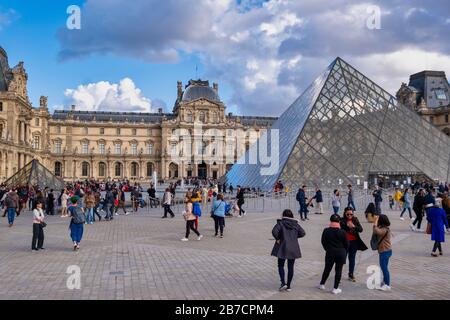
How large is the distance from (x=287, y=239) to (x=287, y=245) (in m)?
0.09

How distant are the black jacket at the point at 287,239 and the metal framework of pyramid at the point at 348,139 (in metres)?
17.9

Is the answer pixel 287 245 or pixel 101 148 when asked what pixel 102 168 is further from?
pixel 287 245

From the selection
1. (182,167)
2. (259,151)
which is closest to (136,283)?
(259,151)

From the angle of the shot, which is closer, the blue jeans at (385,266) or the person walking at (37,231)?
the blue jeans at (385,266)

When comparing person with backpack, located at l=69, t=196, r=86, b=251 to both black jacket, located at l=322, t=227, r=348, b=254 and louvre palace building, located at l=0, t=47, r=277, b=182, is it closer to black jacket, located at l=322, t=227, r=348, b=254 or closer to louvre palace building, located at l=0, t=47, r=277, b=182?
black jacket, located at l=322, t=227, r=348, b=254

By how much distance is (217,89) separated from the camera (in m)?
81.9

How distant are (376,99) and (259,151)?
8.66 metres

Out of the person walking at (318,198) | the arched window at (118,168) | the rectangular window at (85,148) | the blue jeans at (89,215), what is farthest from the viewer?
the arched window at (118,168)

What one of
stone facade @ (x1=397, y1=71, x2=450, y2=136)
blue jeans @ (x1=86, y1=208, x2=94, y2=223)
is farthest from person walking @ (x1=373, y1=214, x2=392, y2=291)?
stone facade @ (x1=397, y1=71, x2=450, y2=136)

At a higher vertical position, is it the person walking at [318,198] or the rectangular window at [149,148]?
the rectangular window at [149,148]

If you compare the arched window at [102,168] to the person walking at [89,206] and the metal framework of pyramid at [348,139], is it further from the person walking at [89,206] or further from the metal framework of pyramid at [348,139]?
the person walking at [89,206]

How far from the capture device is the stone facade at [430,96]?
61.6 meters

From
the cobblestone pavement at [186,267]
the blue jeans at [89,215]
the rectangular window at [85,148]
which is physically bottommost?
the cobblestone pavement at [186,267]

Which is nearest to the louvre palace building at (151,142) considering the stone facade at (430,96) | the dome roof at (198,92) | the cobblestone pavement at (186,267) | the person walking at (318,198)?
the dome roof at (198,92)
